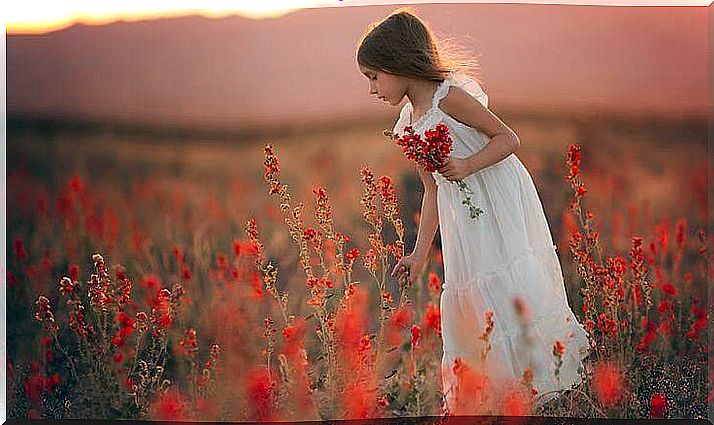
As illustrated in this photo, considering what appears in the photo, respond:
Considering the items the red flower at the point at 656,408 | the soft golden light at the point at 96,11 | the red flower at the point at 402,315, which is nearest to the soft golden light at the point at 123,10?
the soft golden light at the point at 96,11

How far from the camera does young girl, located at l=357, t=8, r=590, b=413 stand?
5.38 meters

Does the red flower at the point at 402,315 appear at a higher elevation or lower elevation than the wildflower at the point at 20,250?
lower

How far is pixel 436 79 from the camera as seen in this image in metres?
5.38

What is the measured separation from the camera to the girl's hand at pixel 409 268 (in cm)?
545

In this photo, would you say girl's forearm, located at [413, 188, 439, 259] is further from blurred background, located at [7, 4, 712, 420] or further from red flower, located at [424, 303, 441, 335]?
red flower, located at [424, 303, 441, 335]

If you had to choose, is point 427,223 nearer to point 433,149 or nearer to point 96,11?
point 433,149

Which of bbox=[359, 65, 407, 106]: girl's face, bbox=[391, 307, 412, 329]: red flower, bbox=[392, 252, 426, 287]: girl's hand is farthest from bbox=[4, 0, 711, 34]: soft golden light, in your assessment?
bbox=[391, 307, 412, 329]: red flower

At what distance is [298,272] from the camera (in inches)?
216

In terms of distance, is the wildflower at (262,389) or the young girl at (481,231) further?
the wildflower at (262,389)

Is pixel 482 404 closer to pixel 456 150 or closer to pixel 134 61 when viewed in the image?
pixel 456 150

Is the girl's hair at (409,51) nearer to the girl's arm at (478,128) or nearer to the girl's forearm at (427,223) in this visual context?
the girl's arm at (478,128)

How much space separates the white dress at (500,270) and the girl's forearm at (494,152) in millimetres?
22

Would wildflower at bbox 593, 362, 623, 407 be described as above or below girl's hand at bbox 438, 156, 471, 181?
below

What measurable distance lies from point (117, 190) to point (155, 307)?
0.52 meters
